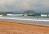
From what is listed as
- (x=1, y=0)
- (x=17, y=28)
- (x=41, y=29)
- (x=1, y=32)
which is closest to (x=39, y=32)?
(x=41, y=29)

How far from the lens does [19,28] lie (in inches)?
26.8

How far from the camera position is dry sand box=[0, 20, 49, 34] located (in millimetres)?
649

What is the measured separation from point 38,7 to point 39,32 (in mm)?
188

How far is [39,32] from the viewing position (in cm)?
65

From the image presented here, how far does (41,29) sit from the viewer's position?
649 mm

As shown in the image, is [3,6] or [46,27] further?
[3,6]

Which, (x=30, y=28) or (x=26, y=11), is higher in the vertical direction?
(x=26, y=11)

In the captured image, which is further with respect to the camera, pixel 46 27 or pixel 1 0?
pixel 1 0

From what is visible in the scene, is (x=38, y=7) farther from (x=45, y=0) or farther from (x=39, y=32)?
(x=39, y=32)

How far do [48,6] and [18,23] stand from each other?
244mm

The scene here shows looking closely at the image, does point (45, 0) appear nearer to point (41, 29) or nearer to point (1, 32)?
point (41, 29)

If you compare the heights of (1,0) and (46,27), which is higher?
(1,0)

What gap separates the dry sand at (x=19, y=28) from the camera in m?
0.65

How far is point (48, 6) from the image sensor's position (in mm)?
725
